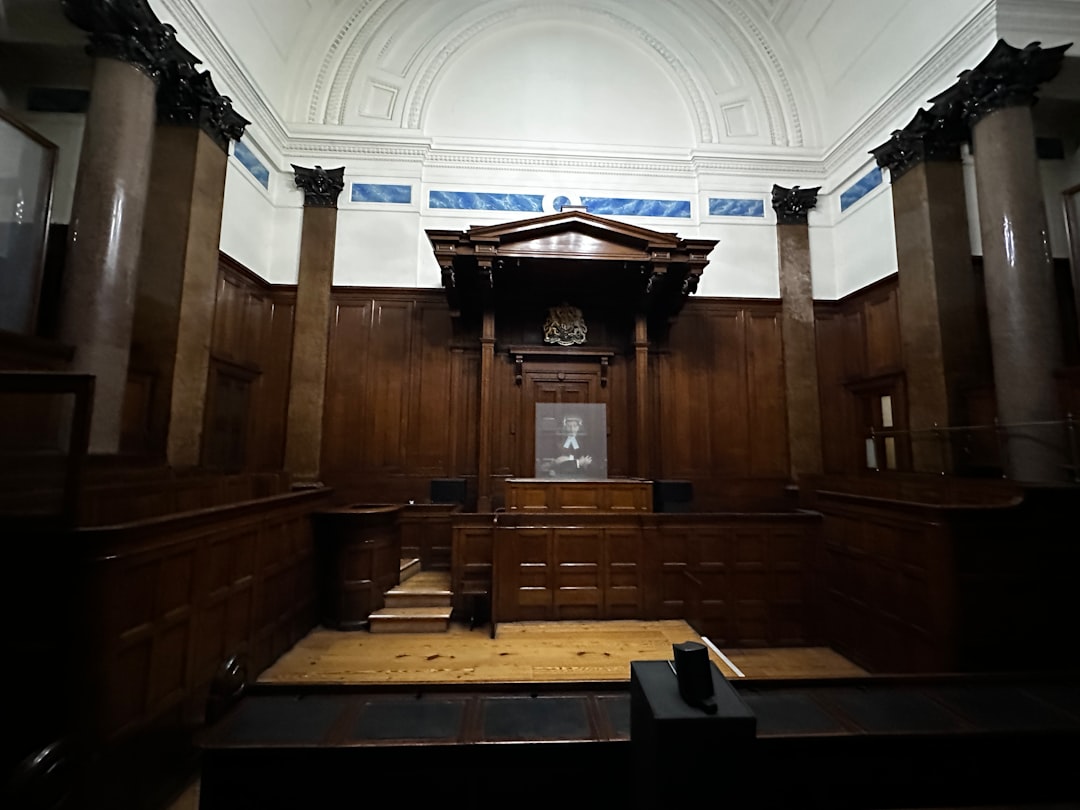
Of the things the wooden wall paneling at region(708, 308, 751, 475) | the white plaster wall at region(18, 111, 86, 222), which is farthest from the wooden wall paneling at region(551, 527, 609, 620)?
the white plaster wall at region(18, 111, 86, 222)

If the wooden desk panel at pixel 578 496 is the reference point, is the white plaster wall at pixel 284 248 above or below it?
above

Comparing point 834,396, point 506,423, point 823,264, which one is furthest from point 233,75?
point 834,396

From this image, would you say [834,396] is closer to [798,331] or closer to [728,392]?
[798,331]

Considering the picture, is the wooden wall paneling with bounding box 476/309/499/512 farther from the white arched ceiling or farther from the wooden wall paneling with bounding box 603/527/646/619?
the white arched ceiling

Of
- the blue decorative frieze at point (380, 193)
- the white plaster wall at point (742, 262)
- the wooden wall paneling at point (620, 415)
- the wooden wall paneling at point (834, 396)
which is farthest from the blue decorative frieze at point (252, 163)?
the wooden wall paneling at point (834, 396)

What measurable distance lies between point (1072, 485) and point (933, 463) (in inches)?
74.8

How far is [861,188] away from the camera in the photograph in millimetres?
7059

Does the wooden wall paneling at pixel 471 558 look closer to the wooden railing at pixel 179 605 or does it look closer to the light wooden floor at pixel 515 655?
the light wooden floor at pixel 515 655

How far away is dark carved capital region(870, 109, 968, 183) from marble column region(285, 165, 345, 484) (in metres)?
7.43

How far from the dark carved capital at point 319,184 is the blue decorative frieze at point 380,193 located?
0.76 ft

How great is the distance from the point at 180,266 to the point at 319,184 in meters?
2.60

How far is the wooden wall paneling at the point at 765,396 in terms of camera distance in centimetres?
727

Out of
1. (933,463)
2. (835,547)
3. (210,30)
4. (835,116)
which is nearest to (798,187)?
(835,116)

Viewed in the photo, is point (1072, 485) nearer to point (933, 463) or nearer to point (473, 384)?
point (933, 463)
